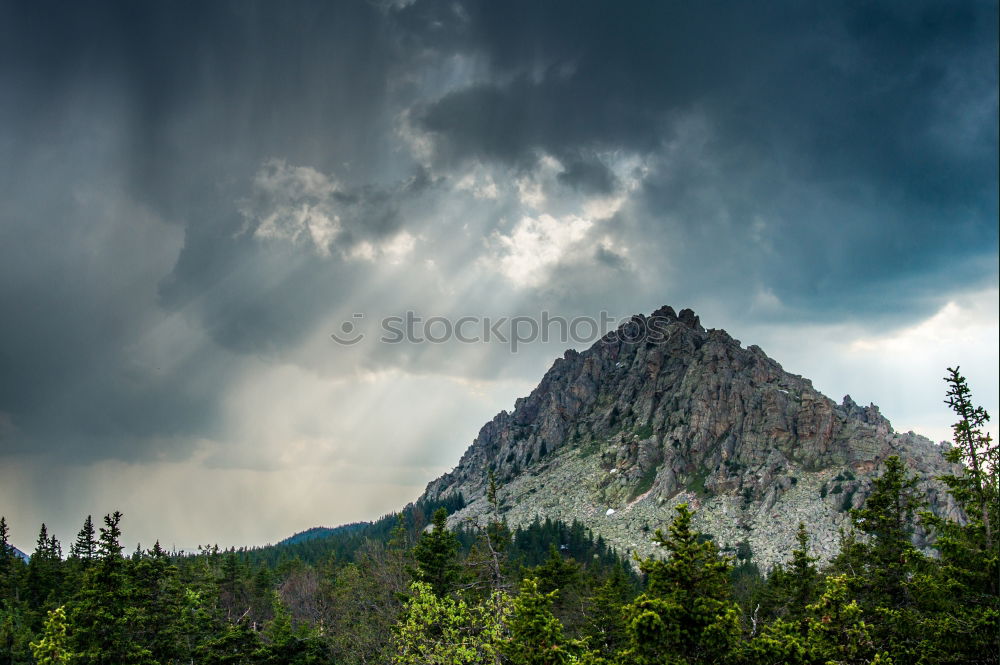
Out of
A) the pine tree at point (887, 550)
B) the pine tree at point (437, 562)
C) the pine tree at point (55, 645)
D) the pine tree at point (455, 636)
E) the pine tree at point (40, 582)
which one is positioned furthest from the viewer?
the pine tree at point (40, 582)

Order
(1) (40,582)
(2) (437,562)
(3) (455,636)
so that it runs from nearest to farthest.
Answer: (3) (455,636) → (2) (437,562) → (1) (40,582)

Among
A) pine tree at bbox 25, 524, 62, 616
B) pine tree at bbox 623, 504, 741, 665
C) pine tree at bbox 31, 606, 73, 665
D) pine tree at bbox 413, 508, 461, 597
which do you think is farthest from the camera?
pine tree at bbox 25, 524, 62, 616

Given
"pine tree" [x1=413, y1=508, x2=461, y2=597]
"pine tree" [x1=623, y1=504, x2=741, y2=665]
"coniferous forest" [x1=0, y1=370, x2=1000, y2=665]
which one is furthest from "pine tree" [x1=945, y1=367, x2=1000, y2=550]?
"pine tree" [x1=413, y1=508, x2=461, y2=597]

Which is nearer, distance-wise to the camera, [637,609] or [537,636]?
[637,609]

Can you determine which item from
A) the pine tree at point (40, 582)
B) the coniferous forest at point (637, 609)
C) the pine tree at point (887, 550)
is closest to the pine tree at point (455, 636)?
the coniferous forest at point (637, 609)

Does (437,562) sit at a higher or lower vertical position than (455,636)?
higher

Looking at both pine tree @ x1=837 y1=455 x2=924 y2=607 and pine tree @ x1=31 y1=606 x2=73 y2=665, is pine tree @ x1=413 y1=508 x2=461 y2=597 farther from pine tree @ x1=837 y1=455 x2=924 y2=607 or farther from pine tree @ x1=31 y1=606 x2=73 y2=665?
pine tree @ x1=837 y1=455 x2=924 y2=607

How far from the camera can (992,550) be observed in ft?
79.0

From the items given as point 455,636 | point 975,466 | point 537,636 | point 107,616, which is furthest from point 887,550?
point 107,616

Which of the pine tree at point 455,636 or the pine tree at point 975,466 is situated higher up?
the pine tree at point 975,466

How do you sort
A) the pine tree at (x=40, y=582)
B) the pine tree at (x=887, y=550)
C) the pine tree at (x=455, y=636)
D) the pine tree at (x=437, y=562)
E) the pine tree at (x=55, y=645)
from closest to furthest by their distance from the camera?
the pine tree at (x=455, y=636)
the pine tree at (x=887, y=550)
the pine tree at (x=55, y=645)
the pine tree at (x=437, y=562)
the pine tree at (x=40, y=582)

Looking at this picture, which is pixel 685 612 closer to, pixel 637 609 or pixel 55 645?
pixel 637 609

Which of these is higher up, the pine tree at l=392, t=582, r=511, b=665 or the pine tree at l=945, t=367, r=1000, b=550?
the pine tree at l=945, t=367, r=1000, b=550

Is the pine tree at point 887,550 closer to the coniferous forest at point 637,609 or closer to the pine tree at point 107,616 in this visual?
the coniferous forest at point 637,609
